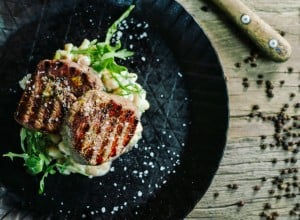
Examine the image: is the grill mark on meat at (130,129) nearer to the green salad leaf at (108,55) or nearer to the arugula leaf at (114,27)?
the green salad leaf at (108,55)

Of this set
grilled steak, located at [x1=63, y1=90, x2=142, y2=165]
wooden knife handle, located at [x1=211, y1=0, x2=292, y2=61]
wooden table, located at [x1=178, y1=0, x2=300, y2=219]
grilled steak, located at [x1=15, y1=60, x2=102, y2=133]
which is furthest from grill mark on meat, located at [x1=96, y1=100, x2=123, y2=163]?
wooden knife handle, located at [x1=211, y1=0, x2=292, y2=61]

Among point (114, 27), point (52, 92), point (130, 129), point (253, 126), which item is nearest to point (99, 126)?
point (130, 129)

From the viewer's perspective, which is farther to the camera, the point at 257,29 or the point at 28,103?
the point at 257,29

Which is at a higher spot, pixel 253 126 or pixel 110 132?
pixel 110 132

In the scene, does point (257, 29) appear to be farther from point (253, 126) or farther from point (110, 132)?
point (110, 132)

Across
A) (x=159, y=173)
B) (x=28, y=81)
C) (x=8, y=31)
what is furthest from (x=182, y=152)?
(x=8, y=31)

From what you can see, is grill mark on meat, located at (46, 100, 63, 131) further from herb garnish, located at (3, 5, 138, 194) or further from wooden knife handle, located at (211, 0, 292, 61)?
wooden knife handle, located at (211, 0, 292, 61)

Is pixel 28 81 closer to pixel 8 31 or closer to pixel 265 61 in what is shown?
pixel 8 31

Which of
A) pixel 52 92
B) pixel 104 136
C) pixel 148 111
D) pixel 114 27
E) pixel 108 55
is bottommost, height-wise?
pixel 148 111
